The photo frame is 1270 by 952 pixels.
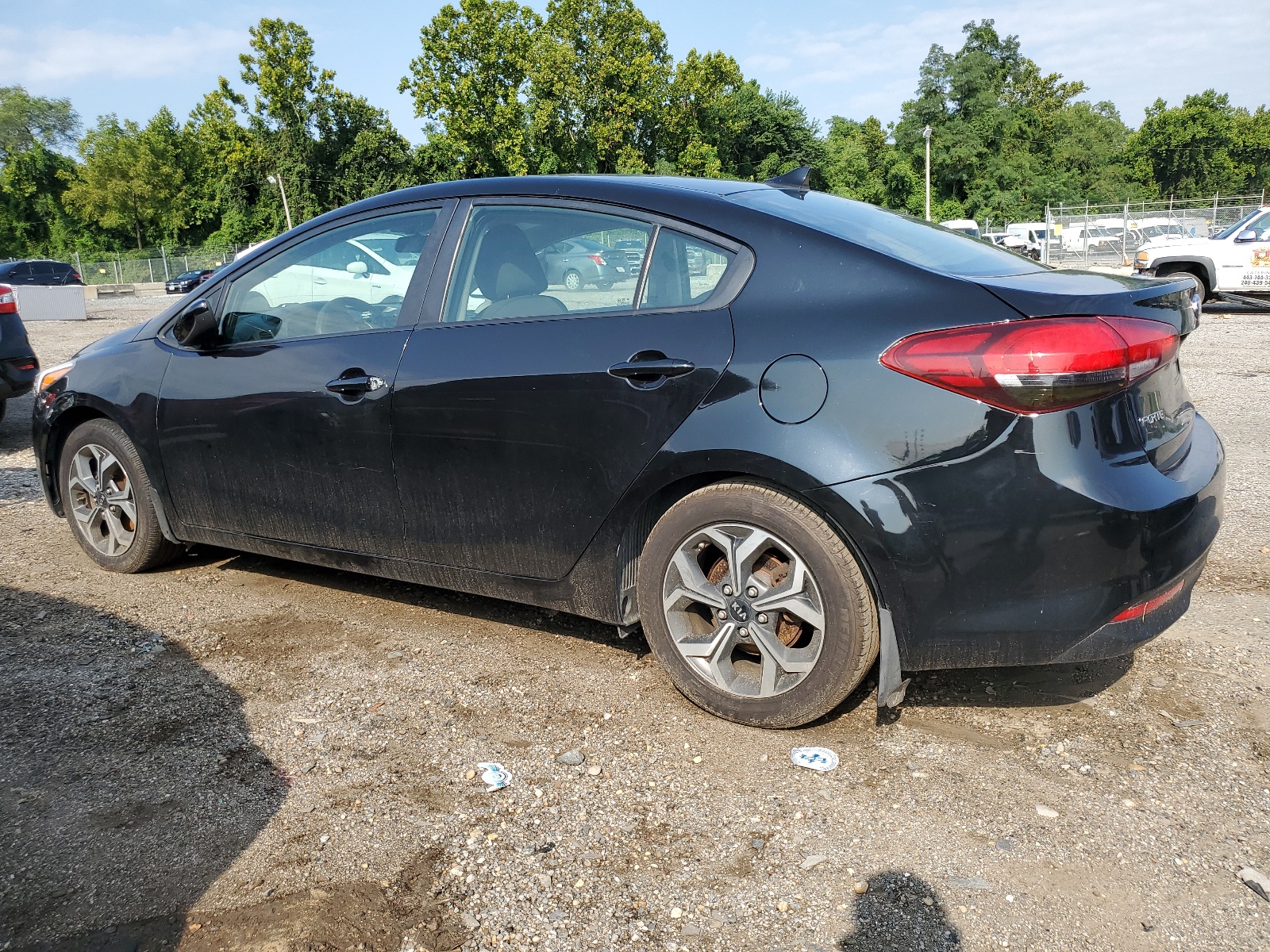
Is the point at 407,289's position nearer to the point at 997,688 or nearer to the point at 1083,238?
the point at 997,688

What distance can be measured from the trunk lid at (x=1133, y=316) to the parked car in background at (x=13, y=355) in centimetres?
805

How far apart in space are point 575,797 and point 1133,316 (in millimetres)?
1993

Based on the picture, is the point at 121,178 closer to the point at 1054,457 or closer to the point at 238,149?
the point at 238,149

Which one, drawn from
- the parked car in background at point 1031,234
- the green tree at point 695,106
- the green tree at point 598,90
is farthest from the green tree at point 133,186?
the parked car in background at point 1031,234

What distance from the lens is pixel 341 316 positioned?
393cm

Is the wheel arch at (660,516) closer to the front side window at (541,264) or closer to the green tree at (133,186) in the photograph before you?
the front side window at (541,264)

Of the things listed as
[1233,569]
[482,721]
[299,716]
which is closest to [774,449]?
[482,721]

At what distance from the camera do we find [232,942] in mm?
2236

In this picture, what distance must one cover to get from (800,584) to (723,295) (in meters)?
0.88

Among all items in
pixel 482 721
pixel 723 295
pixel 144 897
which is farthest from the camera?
pixel 482 721

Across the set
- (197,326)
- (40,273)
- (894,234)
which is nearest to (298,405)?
(197,326)

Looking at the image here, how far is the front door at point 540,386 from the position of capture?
123 inches

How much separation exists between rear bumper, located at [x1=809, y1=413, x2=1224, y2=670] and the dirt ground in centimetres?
42

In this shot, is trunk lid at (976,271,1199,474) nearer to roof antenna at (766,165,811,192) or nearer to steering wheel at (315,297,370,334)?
roof antenna at (766,165,811,192)
